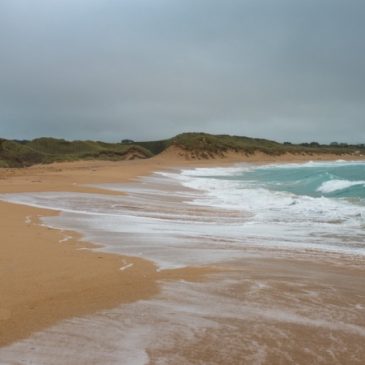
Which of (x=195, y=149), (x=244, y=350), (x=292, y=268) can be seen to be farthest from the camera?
(x=195, y=149)

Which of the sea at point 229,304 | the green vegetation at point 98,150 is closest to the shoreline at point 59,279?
the sea at point 229,304

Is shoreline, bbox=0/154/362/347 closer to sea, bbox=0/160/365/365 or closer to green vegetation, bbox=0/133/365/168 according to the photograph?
sea, bbox=0/160/365/365

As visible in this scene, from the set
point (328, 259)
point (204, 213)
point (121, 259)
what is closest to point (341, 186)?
point (204, 213)

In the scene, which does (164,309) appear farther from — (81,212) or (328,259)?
(81,212)

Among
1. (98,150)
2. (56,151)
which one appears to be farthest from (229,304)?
(56,151)

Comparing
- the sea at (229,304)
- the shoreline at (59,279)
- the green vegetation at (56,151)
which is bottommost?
the sea at (229,304)

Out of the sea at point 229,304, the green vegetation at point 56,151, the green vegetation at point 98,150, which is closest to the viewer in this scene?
the sea at point 229,304

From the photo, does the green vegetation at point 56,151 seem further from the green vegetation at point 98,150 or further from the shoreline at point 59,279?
the shoreline at point 59,279

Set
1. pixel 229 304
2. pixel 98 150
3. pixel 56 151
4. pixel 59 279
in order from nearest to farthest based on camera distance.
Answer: pixel 229 304
pixel 59 279
pixel 56 151
pixel 98 150

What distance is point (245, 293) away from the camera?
5.46m

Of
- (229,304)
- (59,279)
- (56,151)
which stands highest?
(56,151)

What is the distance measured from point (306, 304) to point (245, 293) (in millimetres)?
669

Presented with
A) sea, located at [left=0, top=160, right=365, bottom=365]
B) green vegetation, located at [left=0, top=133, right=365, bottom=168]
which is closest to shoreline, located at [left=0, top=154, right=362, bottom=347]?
sea, located at [left=0, top=160, right=365, bottom=365]

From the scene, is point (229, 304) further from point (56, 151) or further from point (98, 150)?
point (56, 151)
